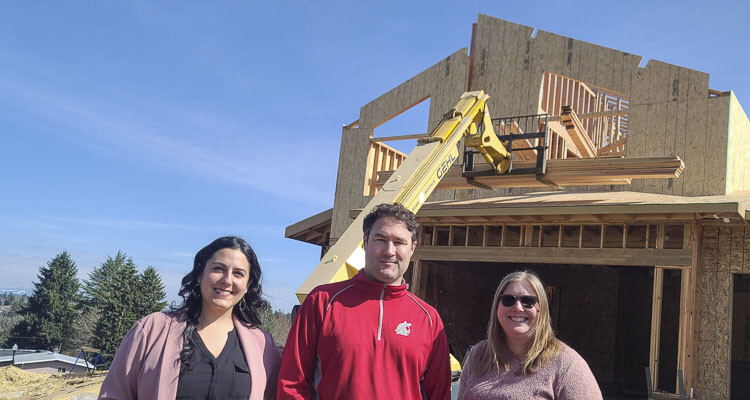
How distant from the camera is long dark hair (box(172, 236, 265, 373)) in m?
2.89

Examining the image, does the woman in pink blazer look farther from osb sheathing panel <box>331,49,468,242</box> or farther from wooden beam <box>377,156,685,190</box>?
osb sheathing panel <box>331,49,468,242</box>

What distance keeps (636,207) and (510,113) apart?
427 centimetres

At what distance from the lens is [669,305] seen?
15.2 metres

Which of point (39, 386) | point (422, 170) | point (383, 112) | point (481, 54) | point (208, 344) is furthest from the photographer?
point (383, 112)

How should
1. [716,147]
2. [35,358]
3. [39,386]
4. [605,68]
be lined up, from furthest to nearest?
[35,358] → [39,386] → [605,68] → [716,147]

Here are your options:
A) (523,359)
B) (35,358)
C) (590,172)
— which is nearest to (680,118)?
(590,172)

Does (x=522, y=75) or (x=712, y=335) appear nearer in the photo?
(x=712, y=335)

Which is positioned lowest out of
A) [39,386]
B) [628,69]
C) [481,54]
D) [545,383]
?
[39,386]

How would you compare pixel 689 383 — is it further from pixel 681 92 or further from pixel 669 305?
pixel 669 305

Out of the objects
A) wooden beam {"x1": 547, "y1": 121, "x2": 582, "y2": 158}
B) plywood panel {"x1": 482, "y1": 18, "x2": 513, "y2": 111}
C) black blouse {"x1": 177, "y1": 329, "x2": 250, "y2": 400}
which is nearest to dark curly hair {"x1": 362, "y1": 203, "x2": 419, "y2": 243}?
black blouse {"x1": 177, "y1": 329, "x2": 250, "y2": 400}

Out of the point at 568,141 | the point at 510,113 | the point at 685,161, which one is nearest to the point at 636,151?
the point at 685,161

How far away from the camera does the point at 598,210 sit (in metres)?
9.70

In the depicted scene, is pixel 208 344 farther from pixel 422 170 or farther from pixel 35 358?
pixel 35 358

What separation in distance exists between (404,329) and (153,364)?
114 centimetres
